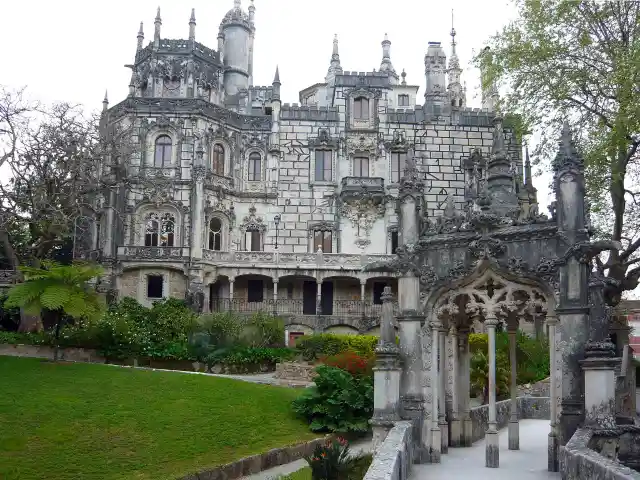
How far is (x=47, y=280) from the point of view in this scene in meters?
24.5

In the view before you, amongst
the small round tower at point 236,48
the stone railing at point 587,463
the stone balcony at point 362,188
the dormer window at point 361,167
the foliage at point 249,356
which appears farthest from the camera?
the small round tower at point 236,48

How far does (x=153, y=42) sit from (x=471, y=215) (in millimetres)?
36065

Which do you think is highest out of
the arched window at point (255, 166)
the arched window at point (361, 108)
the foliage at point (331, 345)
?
the arched window at point (361, 108)

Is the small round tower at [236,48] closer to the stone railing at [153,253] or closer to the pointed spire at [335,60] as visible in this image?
the pointed spire at [335,60]

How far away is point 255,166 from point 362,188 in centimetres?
732

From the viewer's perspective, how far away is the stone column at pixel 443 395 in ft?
45.2

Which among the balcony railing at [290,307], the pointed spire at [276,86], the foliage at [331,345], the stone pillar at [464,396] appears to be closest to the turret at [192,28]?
the pointed spire at [276,86]

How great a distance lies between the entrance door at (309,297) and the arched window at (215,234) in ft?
19.6

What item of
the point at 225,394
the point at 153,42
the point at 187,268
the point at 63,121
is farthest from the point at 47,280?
the point at 153,42

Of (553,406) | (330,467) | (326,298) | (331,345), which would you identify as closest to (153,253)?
(326,298)

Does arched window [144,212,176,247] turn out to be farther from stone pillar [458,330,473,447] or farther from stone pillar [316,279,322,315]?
stone pillar [458,330,473,447]

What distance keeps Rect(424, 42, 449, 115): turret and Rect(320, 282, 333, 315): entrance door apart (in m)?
13.7

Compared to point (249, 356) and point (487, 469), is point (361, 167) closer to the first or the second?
point (249, 356)

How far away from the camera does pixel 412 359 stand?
13203 millimetres
